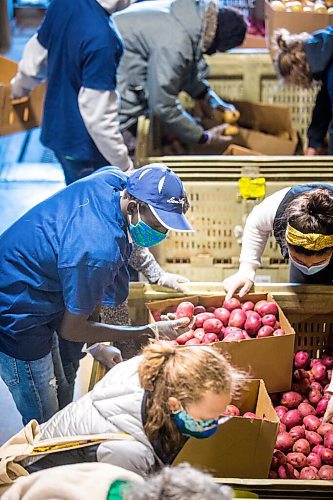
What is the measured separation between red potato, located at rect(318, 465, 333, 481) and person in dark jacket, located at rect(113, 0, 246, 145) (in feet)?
9.35

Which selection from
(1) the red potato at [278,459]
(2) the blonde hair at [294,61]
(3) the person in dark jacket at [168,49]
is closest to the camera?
(1) the red potato at [278,459]

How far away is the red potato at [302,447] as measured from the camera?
301 centimetres

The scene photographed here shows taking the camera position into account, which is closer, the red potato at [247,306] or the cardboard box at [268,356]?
the cardboard box at [268,356]

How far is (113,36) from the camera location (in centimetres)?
427

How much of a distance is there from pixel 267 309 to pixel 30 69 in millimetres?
2206

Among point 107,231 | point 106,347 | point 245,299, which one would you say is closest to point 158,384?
point 107,231

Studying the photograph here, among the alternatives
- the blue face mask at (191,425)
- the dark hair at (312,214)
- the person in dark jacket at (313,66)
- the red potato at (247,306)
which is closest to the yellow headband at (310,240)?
the dark hair at (312,214)

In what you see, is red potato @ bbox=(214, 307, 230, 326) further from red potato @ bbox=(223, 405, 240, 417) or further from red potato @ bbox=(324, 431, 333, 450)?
red potato @ bbox=(324, 431, 333, 450)

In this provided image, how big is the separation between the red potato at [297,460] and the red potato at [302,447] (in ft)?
0.09

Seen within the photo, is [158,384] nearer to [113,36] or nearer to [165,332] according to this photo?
[165,332]

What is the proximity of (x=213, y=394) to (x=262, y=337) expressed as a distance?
0.93 m

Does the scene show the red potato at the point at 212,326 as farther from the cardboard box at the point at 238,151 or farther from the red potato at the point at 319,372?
the cardboard box at the point at 238,151

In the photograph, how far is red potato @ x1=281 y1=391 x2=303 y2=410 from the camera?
10.7ft

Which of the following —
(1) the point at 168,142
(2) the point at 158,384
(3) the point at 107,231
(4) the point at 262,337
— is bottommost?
(1) the point at 168,142
